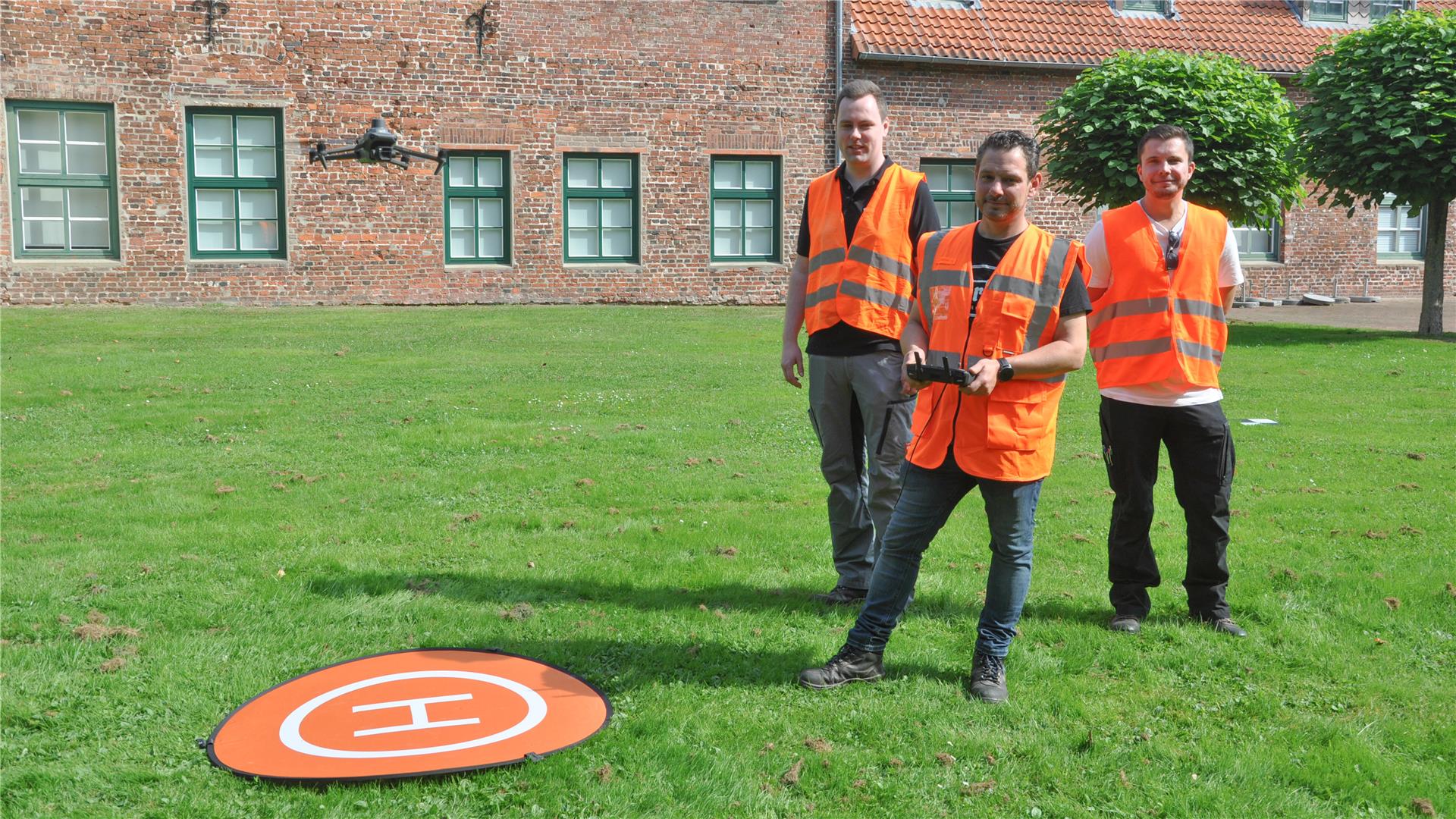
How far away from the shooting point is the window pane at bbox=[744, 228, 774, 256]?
23281mm

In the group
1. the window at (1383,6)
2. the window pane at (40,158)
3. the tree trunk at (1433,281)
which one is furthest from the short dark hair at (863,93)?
the window at (1383,6)

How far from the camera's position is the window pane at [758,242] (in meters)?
23.3

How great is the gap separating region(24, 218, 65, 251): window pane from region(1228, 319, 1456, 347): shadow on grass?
17.3 meters

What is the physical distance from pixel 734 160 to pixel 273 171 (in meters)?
7.71

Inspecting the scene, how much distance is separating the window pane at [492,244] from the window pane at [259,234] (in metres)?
3.29

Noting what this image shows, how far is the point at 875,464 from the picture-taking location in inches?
218

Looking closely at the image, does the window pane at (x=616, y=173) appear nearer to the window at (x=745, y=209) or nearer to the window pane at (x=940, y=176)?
the window at (x=745, y=209)

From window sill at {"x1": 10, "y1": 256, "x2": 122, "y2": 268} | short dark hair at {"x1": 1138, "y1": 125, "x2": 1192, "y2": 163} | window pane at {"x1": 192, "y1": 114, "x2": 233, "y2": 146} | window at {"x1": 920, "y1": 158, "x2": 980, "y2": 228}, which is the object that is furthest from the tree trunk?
window sill at {"x1": 10, "y1": 256, "x2": 122, "y2": 268}

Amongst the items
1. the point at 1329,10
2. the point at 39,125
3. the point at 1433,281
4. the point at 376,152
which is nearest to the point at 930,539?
the point at 1433,281

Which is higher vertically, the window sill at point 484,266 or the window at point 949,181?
the window at point 949,181

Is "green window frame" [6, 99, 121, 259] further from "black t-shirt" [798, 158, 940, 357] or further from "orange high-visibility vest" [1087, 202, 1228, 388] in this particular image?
"orange high-visibility vest" [1087, 202, 1228, 388]

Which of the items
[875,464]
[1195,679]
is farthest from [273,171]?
[1195,679]

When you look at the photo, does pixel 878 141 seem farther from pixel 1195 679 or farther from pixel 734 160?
pixel 734 160

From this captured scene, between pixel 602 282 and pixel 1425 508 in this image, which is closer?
pixel 1425 508
